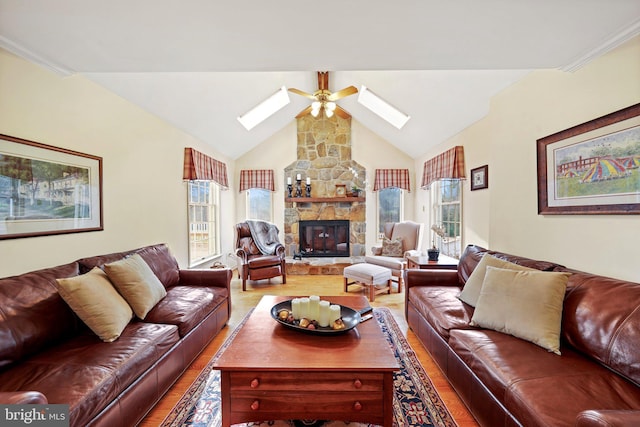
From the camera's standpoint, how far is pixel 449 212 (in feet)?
14.6

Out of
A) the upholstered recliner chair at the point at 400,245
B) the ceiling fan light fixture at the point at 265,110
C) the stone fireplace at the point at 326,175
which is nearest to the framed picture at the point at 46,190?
the ceiling fan light fixture at the point at 265,110

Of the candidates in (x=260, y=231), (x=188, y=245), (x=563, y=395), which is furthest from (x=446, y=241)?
(x=188, y=245)

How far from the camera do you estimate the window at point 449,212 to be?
4.11m

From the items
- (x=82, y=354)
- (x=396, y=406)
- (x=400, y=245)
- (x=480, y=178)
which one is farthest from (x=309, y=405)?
(x=400, y=245)

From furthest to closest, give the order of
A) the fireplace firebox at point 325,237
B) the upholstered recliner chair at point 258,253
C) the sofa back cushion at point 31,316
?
the fireplace firebox at point 325,237 → the upholstered recliner chair at point 258,253 → the sofa back cushion at point 31,316

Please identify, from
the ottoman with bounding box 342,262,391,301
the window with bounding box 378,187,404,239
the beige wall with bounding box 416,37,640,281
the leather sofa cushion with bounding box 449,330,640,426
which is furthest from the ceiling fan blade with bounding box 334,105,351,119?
the leather sofa cushion with bounding box 449,330,640,426

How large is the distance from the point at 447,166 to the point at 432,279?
1.97 m

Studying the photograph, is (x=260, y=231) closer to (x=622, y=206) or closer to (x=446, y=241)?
(x=446, y=241)

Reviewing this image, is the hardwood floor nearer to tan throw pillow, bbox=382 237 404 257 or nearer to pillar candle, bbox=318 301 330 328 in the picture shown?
tan throw pillow, bbox=382 237 404 257

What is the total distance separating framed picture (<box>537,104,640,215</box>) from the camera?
64.2 inches

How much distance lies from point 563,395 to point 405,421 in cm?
83

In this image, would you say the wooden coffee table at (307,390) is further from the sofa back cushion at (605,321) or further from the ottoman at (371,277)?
the ottoman at (371,277)

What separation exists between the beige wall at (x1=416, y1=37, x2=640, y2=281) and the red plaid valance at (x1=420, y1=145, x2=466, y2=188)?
267mm

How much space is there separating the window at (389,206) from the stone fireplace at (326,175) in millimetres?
374
